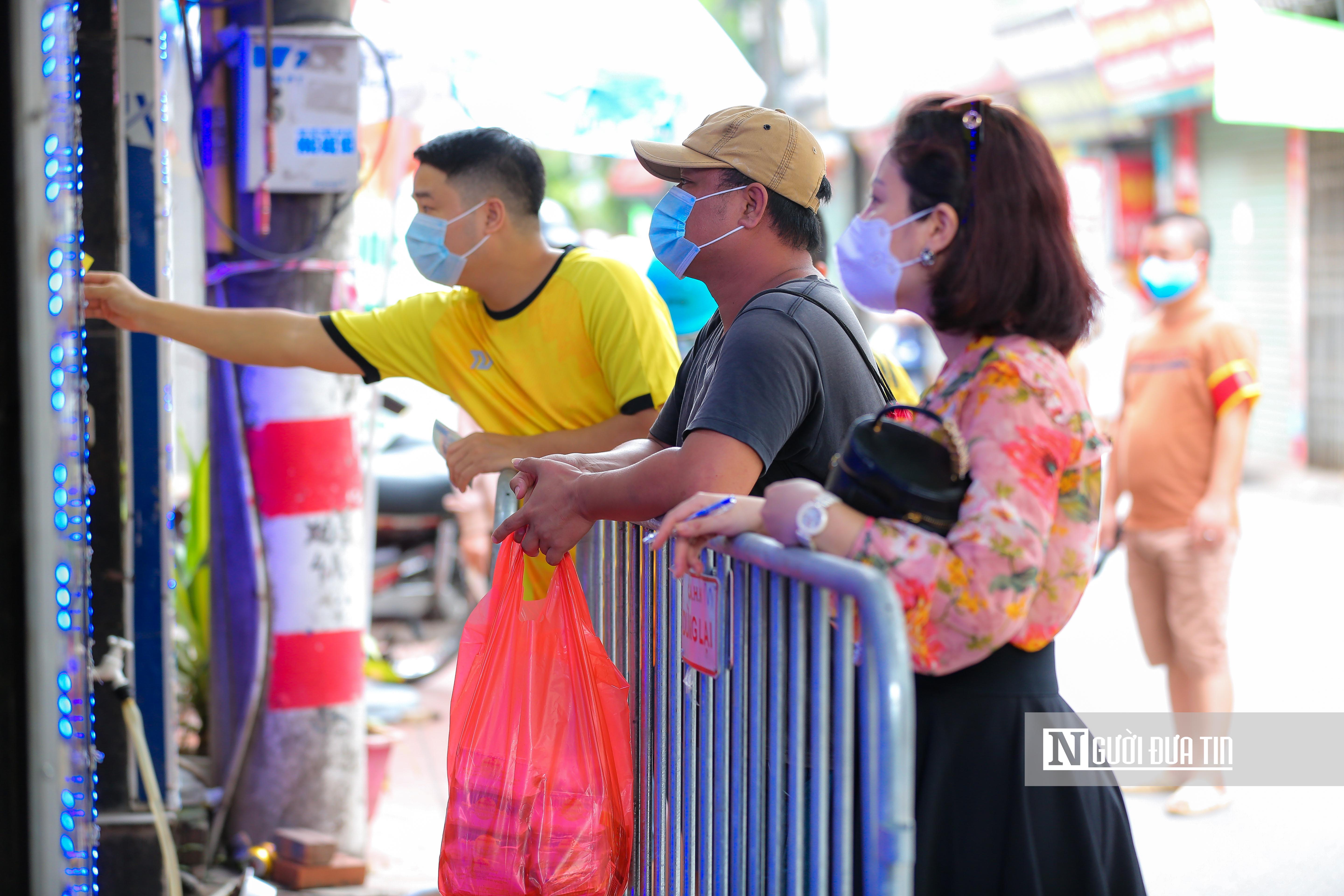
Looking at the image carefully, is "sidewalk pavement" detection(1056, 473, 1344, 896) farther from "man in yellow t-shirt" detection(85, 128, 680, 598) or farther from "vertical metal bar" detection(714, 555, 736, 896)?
"vertical metal bar" detection(714, 555, 736, 896)

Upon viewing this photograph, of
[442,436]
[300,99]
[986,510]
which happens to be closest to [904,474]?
[986,510]

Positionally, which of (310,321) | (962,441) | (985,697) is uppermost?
(310,321)

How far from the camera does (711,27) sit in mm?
4367

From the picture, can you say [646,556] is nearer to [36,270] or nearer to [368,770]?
[36,270]

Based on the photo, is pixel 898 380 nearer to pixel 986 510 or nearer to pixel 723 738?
pixel 723 738

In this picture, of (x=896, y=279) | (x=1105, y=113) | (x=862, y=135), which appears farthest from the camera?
(x=862, y=135)

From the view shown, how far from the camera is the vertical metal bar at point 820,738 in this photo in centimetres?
174

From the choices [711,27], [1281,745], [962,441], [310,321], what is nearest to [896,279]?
[962,441]

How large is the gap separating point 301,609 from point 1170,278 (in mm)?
3551

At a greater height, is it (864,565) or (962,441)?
(962,441)

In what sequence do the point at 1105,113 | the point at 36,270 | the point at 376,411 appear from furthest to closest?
the point at 1105,113 < the point at 376,411 < the point at 36,270

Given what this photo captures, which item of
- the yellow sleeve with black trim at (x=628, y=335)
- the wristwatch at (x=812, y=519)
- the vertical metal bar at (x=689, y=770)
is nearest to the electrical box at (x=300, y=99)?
the yellow sleeve with black trim at (x=628, y=335)

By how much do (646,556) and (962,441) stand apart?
0.88 metres

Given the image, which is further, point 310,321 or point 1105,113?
point 1105,113
